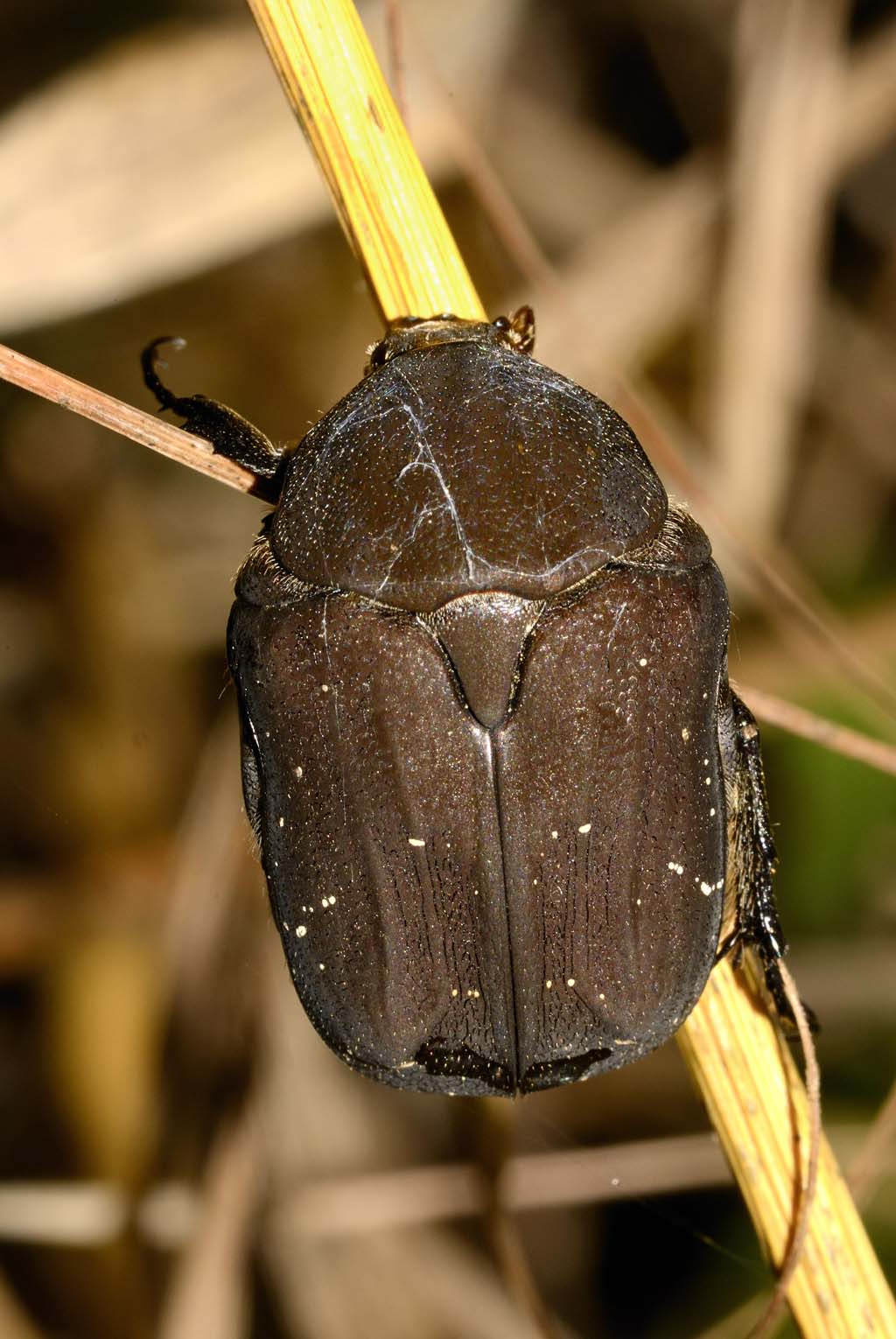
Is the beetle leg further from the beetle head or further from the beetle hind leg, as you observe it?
the beetle hind leg

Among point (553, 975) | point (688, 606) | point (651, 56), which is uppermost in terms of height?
point (651, 56)

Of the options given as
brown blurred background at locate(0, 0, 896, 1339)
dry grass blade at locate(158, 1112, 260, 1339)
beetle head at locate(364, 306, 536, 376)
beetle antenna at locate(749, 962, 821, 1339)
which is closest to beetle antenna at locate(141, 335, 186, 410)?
beetle head at locate(364, 306, 536, 376)

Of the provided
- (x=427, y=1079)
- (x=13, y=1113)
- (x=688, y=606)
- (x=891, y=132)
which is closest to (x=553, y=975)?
(x=427, y=1079)

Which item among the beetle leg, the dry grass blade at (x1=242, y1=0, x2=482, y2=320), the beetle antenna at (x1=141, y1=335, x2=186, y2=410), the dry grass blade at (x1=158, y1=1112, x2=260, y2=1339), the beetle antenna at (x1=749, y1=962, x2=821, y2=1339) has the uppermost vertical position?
the dry grass blade at (x1=242, y1=0, x2=482, y2=320)

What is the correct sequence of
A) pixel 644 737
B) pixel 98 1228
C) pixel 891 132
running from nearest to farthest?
pixel 644 737
pixel 98 1228
pixel 891 132

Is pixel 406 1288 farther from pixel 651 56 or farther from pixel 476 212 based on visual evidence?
pixel 651 56

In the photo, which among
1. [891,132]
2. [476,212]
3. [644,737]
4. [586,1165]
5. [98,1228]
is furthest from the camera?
[891,132]

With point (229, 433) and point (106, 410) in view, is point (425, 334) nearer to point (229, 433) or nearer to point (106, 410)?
point (229, 433)
